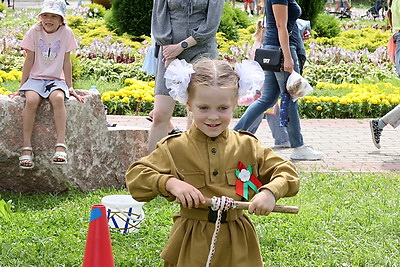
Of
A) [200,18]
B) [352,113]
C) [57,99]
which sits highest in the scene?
[200,18]

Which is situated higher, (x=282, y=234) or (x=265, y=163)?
(x=265, y=163)

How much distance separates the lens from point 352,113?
966 cm

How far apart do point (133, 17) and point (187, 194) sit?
520 inches

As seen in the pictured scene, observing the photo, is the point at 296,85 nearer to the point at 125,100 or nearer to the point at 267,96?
the point at 267,96

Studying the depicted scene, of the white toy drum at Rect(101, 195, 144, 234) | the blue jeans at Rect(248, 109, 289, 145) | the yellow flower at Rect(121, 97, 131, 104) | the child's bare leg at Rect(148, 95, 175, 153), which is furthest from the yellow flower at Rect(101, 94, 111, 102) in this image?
the white toy drum at Rect(101, 195, 144, 234)

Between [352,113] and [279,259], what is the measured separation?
5.74m

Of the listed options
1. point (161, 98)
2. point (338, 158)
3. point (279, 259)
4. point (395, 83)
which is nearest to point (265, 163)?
point (279, 259)

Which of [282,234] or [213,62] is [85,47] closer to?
[282,234]

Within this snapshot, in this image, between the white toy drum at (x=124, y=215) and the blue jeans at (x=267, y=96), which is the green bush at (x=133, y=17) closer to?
the blue jeans at (x=267, y=96)

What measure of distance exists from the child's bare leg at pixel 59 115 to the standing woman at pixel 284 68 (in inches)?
76.3

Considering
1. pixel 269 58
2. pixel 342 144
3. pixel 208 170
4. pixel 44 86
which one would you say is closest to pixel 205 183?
pixel 208 170

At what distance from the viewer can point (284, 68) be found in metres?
6.57

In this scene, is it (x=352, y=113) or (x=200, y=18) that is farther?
(x=352, y=113)

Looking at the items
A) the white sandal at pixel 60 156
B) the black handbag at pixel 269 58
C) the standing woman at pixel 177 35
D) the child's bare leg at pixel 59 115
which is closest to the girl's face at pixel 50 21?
the child's bare leg at pixel 59 115
